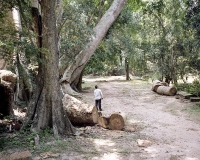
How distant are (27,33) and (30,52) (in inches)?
33.1

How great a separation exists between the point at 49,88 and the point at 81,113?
5.15ft

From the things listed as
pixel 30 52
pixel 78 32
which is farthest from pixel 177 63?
pixel 30 52

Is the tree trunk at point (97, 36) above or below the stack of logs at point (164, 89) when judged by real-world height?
above

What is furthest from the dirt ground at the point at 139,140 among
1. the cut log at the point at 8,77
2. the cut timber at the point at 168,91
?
the cut timber at the point at 168,91

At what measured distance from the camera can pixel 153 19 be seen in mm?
21297

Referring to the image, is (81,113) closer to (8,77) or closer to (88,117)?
(88,117)

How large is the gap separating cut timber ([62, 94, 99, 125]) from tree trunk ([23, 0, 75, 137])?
812 millimetres

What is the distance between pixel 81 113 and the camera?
8.45 m

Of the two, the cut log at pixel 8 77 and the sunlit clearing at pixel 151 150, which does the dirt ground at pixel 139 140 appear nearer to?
the sunlit clearing at pixel 151 150

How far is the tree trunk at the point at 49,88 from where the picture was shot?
7336 mm

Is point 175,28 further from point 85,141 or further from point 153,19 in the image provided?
point 85,141

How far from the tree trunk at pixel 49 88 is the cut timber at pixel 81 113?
812 millimetres

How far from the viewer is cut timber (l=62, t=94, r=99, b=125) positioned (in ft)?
27.7

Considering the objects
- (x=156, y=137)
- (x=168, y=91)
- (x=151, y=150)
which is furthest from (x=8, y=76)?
(x=168, y=91)
